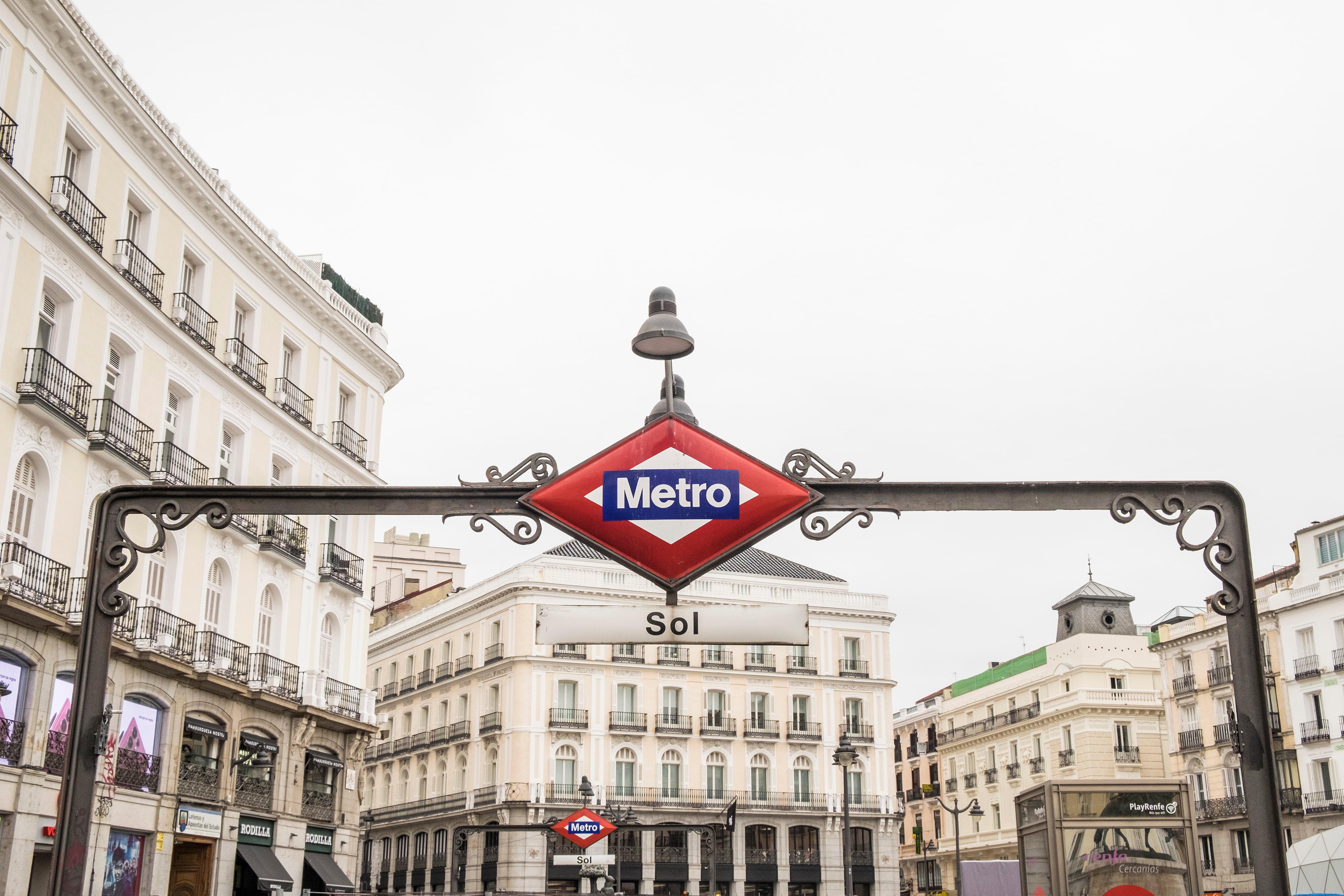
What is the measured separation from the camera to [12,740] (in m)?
23.7

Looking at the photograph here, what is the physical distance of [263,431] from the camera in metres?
34.3

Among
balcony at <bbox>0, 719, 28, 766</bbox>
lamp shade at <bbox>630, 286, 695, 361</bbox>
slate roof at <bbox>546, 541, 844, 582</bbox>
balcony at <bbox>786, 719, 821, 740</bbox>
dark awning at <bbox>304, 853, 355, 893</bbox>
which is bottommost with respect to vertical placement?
dark awning at <bbox>304, 853, 355, 893</bbox>

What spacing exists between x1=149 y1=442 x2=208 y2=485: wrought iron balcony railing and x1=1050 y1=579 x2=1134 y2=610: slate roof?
54453mm

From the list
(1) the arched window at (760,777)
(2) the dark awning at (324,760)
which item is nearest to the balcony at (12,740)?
(2) the dark awning at (324,760)

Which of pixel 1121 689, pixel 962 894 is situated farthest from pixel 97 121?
pixel 1121 689

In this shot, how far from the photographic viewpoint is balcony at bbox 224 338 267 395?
107 ft

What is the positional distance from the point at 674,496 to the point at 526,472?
30.0 inches

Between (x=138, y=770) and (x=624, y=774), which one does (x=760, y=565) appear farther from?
(x=138, y=770)

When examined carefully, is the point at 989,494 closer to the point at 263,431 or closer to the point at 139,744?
the point at 139,744

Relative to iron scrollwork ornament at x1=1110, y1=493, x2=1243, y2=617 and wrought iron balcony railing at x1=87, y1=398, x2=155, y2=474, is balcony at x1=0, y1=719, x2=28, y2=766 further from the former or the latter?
iron scrollwork ornament at x1=1110, y1=493, x2=1243, y2=617

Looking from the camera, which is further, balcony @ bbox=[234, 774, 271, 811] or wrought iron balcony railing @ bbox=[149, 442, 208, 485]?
balcony @ bbox=[234, 774, 271, 811]

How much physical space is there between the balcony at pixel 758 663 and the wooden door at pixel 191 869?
129 feet

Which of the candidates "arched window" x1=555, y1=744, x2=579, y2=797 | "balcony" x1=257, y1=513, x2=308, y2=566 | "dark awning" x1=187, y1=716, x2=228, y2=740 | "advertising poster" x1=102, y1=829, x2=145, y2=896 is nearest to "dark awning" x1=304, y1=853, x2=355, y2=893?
"dark awning" x1=187, y1=716, x2=228, y2=740

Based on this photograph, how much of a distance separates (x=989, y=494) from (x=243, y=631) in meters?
29.2
